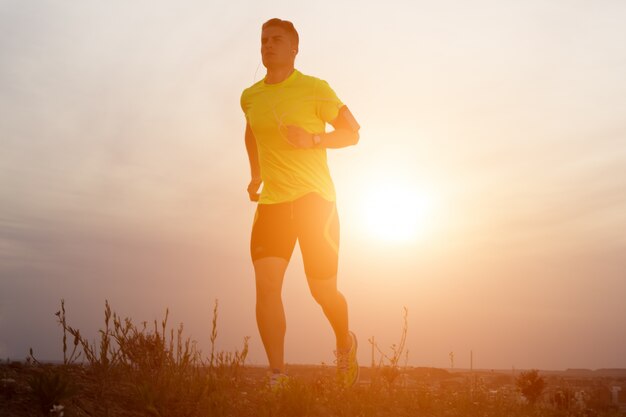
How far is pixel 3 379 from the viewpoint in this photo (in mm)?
4602

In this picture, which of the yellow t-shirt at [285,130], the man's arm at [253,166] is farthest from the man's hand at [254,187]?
the yellow t-shirt at [285,130]

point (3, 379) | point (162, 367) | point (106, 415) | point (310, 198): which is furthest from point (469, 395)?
point (3, 379)

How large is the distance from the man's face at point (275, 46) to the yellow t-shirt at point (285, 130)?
0.20m

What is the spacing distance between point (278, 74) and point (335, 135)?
842 mm

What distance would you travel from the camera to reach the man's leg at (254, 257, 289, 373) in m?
5.75

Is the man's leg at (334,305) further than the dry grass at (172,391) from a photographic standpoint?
Yes

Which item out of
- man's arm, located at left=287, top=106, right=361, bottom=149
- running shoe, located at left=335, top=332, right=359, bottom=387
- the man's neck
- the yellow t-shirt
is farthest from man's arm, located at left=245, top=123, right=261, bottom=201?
running shoe, located at left=335, top=332, right=359, bottom=387

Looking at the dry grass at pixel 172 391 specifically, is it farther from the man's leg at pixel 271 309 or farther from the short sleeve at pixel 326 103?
the short sleeve at pixel 326 103

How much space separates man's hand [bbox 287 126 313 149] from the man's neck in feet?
2.00

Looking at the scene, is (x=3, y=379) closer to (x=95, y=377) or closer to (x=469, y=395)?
(x=95, y=377)

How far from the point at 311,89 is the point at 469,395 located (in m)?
3.71

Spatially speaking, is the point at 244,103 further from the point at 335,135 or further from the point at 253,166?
the point at 335,135

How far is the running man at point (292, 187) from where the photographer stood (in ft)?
19.2

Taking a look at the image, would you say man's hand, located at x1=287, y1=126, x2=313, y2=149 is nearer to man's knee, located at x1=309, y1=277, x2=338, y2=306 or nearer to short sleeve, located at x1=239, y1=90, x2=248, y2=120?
short sleeve, located at x1=239, y1=90, x2=248, y2=120
